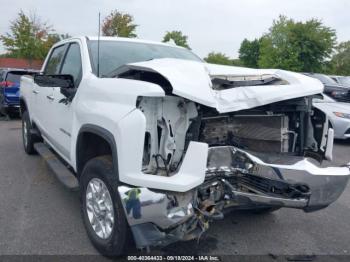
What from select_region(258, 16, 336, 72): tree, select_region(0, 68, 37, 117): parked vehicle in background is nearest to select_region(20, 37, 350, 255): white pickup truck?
select_region(0, 68, 37, 117): parked vehicle in background

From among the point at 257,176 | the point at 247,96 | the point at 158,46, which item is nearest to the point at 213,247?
the point at 257,176

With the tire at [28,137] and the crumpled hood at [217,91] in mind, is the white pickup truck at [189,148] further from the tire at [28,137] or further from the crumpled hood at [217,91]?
the tire at [28,137]

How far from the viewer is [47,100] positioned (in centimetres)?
485

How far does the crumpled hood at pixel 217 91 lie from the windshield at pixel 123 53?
0.93m

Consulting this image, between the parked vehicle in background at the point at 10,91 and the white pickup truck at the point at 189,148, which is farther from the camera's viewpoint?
the parked vehicle in background at the point at 10,91

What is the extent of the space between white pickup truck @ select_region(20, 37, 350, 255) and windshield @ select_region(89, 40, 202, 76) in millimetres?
274

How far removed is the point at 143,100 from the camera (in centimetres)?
279

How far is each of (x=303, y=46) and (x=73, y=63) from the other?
25086 millimetres

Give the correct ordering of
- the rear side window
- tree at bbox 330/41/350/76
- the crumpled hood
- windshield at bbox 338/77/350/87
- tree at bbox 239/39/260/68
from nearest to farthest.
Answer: the crumpled hood < the rear side window < windshield at bbox 338/77/350/87 < tree at bbox 330/41/350/76 < tree at bbox 239/39/260/68

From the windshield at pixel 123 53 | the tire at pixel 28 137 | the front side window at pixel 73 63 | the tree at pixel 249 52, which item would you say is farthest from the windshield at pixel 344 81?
the tree at pixel 249 52

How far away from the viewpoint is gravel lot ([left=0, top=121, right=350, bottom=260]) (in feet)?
11.3

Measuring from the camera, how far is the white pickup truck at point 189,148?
266 cm

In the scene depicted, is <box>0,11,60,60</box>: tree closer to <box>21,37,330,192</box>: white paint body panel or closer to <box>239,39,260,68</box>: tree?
<box>21,37,330,192</box>: white paint body panel

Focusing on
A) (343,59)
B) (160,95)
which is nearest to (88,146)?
(160,95)
